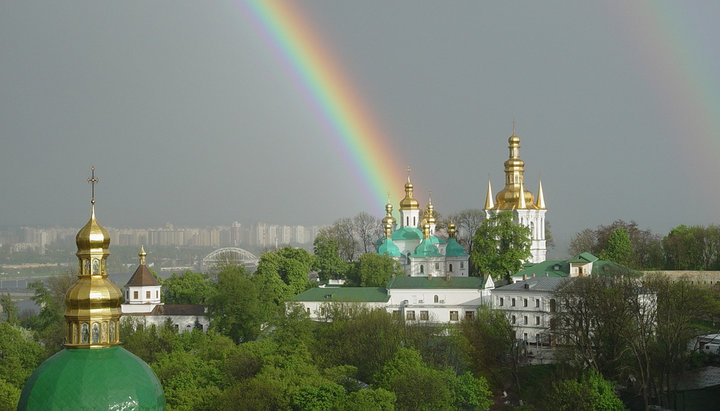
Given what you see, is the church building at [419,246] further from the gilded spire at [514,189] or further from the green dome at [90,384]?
the green dome at [90,384]

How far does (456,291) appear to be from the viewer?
145 ft

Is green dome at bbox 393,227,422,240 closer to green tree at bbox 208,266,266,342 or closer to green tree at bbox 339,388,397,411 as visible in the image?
green tree at bbox 208,266,266,342

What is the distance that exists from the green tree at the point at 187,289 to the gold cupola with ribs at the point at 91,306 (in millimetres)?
34720

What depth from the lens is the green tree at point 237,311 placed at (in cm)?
4153

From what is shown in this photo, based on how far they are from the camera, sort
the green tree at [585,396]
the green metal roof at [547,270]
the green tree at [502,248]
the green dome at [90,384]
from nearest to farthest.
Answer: the green dome at [90,384] → the green tree at [585,396] → the green metal roof at [547,270] → the green tree at [502,248]

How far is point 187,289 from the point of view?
164ft

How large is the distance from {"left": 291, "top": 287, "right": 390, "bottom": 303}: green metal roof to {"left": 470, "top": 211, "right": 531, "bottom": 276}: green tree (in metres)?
5.13

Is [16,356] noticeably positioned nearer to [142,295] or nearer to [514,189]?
[142,295]

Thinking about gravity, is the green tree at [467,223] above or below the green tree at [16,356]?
above

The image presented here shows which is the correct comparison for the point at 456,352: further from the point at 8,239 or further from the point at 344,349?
the point at 8,239

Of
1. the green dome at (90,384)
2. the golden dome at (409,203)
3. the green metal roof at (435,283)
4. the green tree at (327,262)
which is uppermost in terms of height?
the golden dome at (409,203)

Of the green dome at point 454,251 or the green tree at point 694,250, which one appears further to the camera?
the green tree at point 694,250

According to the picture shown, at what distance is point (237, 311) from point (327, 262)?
17.8 meters

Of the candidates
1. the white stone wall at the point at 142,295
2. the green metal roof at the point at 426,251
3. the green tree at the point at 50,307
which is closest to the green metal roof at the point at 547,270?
the green metal roof at the point at 426,251
